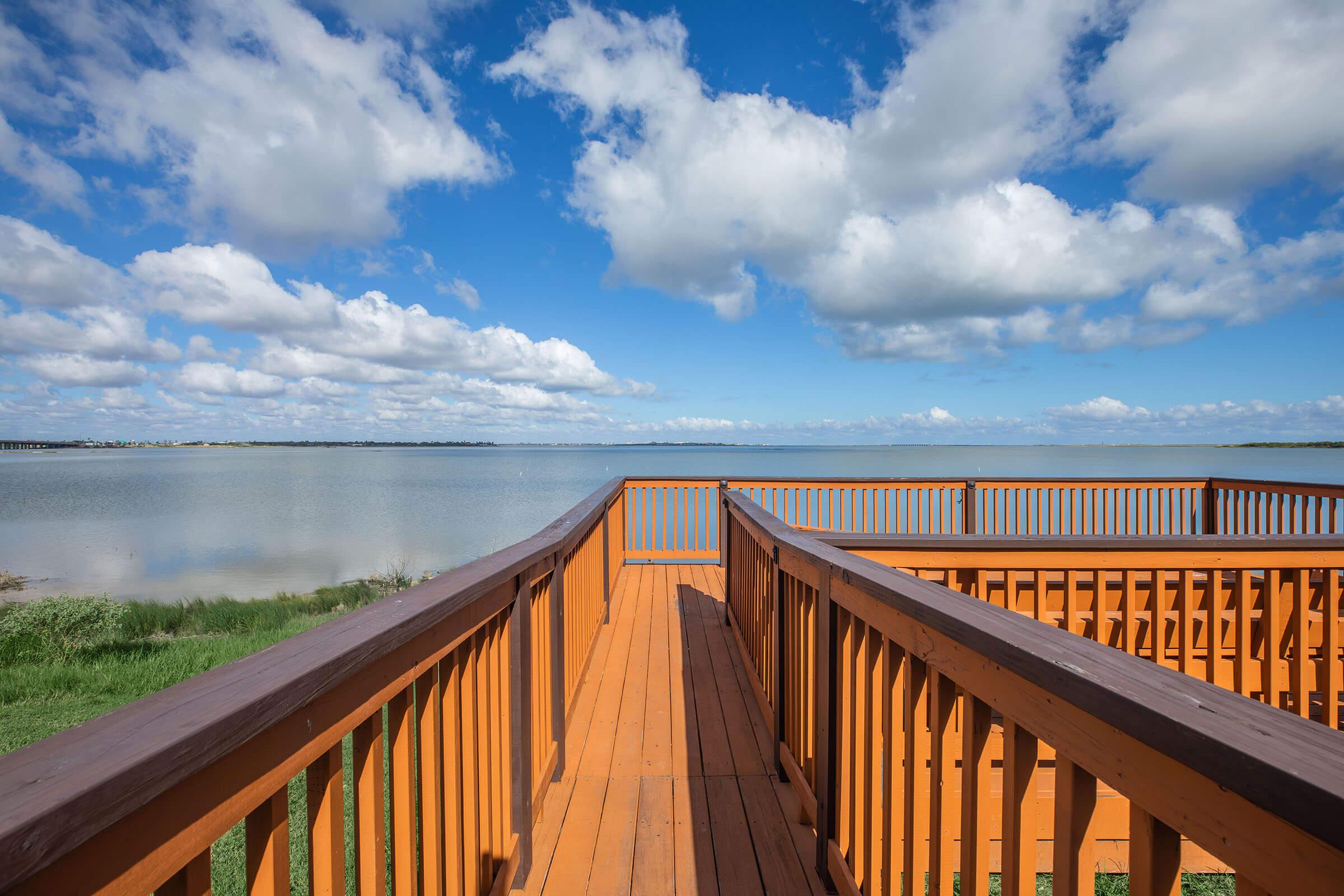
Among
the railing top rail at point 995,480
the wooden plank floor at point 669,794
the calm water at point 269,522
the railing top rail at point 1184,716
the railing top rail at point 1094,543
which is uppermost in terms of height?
the railing top rail at point 1184,716

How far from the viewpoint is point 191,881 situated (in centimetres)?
58

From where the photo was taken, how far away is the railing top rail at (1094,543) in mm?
1929

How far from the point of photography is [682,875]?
1848mm

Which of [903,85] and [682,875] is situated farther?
[903,85]

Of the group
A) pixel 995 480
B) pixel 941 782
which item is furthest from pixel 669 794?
pixel 995 480

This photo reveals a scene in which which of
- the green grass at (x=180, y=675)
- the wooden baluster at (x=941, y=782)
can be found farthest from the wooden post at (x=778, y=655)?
the wooden baluster at (x=941, y=782)

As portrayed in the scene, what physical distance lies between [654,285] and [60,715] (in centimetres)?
2376

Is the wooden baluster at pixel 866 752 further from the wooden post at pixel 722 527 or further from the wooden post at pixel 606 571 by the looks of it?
the wooden post at pixel 722 527

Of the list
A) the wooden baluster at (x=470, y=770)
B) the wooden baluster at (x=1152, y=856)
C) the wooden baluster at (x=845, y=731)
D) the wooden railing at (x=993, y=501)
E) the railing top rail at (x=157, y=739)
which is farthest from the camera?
the wooden railing at (x=993, y=501)

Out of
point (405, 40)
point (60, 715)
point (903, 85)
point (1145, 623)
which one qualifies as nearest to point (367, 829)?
point (1145, 623)

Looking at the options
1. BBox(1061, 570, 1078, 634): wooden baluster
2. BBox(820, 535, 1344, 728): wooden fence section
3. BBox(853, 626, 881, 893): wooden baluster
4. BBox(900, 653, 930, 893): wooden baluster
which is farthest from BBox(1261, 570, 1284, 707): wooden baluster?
BBox(900, 653, 930, 893): wooden baluster

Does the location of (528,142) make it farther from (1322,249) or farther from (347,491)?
(347,491)

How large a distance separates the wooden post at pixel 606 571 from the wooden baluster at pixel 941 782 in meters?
3.24

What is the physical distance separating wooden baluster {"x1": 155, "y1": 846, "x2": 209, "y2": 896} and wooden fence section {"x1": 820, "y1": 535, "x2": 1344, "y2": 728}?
1.85 meters
